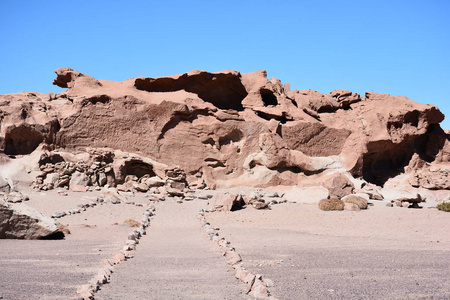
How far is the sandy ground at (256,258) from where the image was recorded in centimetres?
462

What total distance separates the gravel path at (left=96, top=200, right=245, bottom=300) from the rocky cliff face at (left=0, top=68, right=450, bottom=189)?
11882mm

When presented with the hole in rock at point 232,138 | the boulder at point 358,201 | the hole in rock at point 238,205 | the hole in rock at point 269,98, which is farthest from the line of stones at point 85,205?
the hole in rock at point 269,98

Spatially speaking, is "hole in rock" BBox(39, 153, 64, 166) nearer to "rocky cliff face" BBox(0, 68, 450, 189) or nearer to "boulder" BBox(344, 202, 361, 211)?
"rocky cliff face" BBox(0, 68, 450, 189)

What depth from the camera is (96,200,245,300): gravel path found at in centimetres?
459

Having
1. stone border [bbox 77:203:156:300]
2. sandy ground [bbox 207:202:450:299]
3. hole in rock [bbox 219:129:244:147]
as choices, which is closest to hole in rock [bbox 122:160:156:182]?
hole in rock [bbox 219:129:244:147]

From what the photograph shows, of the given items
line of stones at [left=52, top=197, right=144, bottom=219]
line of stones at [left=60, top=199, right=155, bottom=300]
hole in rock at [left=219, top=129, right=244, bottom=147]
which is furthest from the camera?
hole in rock at [left=219, top=129, right=244, bottom=147]

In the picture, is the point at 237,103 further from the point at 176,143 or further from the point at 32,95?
the point at 32,95

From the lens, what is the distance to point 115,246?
8125mm

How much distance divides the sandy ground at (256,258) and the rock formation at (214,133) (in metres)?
6.96

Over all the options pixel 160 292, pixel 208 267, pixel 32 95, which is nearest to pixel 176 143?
pixel 32 95

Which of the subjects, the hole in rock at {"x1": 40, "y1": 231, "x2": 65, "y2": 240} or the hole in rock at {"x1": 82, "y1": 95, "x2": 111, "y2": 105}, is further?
the hole in rock at {"x1": 82, "y1": 95, "x2": 111, "y2": 105}

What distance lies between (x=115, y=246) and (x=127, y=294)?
12.2 ft

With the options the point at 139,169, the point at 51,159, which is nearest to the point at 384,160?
the point at 139,169

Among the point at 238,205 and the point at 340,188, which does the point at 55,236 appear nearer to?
the point at 238,205
